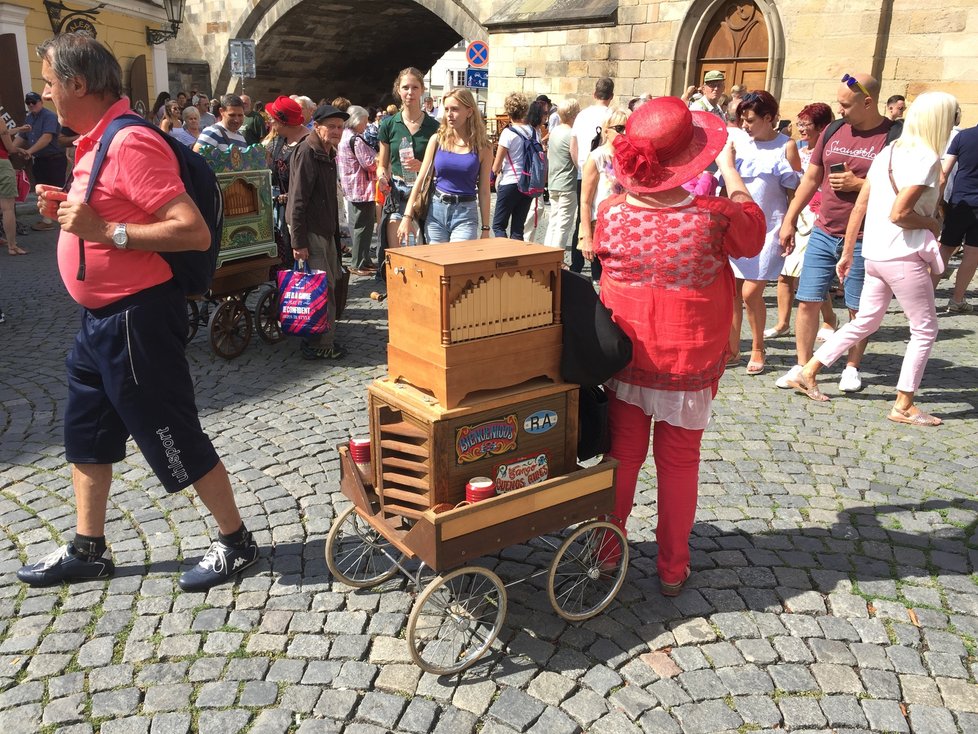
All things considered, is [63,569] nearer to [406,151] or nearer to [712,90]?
[406,151]

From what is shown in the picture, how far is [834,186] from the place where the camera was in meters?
5.73

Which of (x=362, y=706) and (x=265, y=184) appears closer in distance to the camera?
(x=362, y=706)

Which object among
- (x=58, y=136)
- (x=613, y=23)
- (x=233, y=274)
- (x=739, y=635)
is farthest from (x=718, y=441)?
(x=613, y=23)

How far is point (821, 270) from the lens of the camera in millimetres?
5891

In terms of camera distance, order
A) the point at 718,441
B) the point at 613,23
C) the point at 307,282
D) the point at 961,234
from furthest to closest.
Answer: the point at 613,23 < the point at 961,234 < the point at 307,282 < the point at 718,441

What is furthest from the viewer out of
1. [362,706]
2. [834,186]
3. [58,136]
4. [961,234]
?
[58,136]

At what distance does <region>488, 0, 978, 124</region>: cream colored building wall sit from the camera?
12188mm

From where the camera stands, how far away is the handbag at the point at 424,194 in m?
6.40

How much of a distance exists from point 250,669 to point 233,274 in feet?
13.2

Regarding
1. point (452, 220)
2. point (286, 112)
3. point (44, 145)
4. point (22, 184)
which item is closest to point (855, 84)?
point (452, 220)

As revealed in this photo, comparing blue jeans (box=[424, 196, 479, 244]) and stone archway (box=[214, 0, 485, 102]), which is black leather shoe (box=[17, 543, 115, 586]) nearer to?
blue jeans (box=[424, 196, 479, 244])

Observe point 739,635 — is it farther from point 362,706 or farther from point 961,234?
point 961,234

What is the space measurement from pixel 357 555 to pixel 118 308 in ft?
4.62

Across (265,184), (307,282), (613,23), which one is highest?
(613,23)
